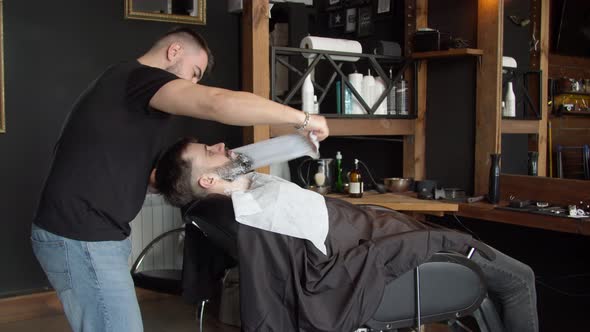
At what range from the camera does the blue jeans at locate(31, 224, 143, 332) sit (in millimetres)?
1656

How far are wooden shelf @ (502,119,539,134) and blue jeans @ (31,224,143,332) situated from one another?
2.42 metres

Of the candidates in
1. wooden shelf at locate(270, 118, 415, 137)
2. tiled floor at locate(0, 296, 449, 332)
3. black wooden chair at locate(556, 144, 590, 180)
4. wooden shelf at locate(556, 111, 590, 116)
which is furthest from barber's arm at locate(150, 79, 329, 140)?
wooden shelf at locate(556, 111, 590, 116)

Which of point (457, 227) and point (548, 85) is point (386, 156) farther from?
point (548, 85)

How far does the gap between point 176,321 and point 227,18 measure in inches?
83.1

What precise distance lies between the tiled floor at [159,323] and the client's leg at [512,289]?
1.74 m

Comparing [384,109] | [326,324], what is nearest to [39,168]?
[384,109]

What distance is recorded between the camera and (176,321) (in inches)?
143

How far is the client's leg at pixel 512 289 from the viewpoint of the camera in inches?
84.0

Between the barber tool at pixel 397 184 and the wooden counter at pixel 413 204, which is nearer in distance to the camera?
the wooden counter at pixel 413 204

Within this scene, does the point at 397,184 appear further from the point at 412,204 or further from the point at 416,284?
the point at 416,284

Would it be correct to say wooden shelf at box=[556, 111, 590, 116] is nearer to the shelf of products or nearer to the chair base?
the shelf of products

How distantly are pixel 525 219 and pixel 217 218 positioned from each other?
1.61 meters

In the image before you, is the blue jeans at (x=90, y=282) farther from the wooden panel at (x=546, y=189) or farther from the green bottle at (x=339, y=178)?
the wooden panel at (x=546, y=189)

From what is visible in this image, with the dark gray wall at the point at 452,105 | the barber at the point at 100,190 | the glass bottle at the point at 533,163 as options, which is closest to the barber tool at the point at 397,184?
the dark gray wall at the point at 452,105
